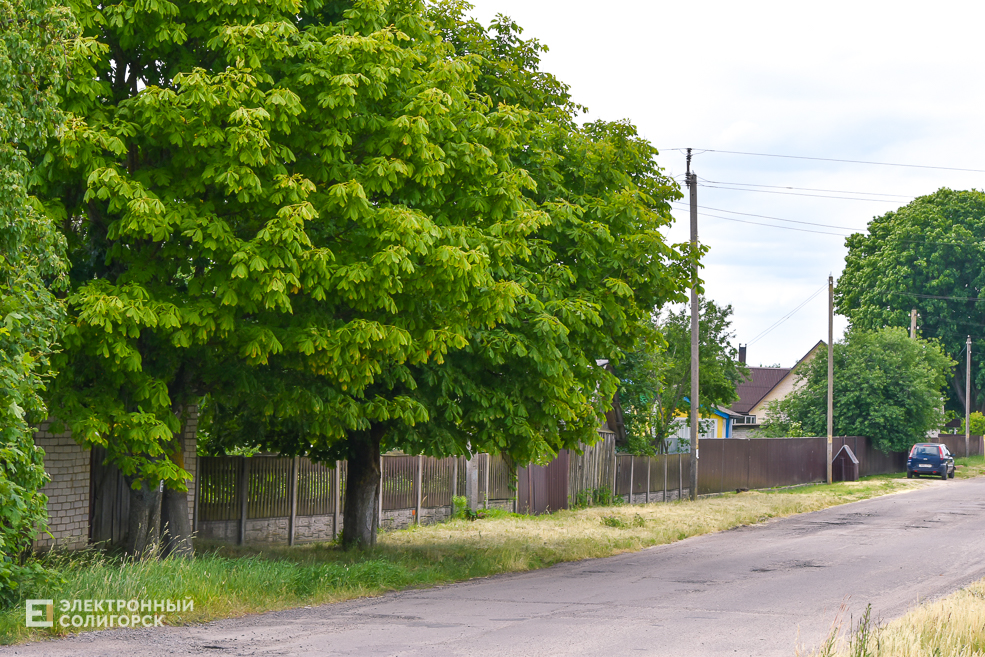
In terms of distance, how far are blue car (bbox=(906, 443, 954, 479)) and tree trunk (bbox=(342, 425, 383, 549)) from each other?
113 ft

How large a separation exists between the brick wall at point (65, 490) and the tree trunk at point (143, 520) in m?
1.20

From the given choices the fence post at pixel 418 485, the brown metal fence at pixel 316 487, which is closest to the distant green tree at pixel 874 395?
the fence post at pixel 418 485

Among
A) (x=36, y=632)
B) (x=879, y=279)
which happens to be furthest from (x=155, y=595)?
(x=879, y=279)

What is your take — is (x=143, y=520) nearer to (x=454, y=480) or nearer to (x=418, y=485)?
(x=418, y=485)

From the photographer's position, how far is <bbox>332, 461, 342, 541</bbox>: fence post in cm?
1856

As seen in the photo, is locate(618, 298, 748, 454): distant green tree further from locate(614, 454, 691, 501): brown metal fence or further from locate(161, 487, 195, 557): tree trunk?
locate(161, 487, 195, 557): tree trunk

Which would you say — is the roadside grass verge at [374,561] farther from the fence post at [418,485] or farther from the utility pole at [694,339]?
the utility pole at [694,339]

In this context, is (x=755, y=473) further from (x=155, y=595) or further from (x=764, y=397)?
(x=764, y=397)

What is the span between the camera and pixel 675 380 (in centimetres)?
3669

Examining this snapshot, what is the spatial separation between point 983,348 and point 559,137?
57292mm

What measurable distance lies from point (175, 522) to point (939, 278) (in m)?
59.9

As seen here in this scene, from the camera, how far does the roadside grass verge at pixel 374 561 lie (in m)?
9.79

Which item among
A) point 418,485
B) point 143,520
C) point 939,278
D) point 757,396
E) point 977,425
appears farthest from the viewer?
point 757,396

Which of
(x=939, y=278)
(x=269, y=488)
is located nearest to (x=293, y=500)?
(x=269, y=488)
